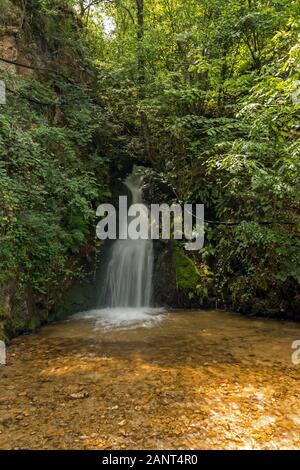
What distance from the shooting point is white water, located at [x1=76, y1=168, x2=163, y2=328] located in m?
6.62

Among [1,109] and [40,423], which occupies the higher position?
[1,109]

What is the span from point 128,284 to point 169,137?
3.97 meters

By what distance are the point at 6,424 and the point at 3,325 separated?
228 centimetres

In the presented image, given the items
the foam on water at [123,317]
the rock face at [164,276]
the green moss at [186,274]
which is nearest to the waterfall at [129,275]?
the rock face at [164,276]

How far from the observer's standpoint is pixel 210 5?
23.9 feet

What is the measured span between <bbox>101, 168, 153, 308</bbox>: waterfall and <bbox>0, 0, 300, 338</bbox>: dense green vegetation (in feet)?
3.02

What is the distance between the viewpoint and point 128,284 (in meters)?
7.41

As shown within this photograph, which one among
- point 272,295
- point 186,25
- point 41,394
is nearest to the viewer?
point 41,394

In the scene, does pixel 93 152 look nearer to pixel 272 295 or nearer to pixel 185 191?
pixel 185 191

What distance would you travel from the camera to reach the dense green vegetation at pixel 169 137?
4.95 meters

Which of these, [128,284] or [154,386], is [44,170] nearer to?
[128,284]

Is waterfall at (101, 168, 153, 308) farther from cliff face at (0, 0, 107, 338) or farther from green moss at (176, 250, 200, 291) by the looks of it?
green moss at (176, 250, 200, 291)

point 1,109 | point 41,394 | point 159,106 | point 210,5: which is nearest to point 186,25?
point 210,5

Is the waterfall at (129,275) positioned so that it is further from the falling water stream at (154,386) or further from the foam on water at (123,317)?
the falling water stream at (154,386)
